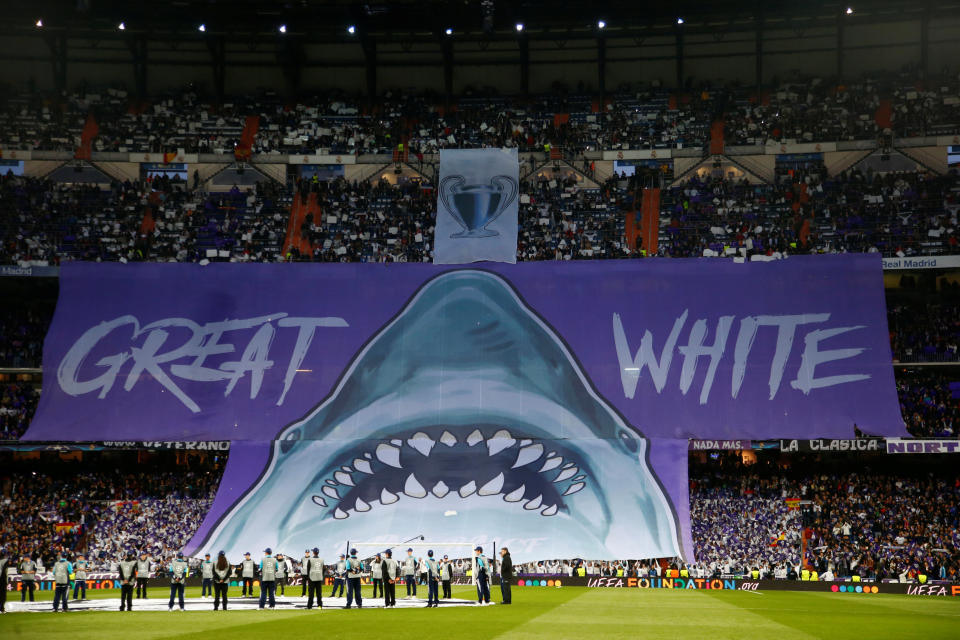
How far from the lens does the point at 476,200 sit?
5806cm

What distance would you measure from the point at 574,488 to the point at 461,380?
26.8 feet

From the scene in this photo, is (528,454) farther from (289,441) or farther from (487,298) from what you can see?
(289,441)

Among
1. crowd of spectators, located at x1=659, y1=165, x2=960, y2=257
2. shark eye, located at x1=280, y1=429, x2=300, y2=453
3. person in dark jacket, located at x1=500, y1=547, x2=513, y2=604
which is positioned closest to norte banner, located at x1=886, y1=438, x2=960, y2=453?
crowd of spectators, located at x1=659, y1=165, x2=960, y2=257

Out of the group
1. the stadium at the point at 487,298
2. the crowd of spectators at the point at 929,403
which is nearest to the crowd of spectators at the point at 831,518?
the stadium at the point at 487,298

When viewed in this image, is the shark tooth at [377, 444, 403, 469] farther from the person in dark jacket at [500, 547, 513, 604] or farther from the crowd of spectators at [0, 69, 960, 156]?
the crowd of spectators at [0, 69, 960, 156]

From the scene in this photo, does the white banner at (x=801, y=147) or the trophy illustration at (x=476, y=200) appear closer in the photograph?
the trophy illustration at (x=476, y=200)

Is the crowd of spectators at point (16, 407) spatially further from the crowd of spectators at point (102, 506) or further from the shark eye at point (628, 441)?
the shark eye at point (628, 441)

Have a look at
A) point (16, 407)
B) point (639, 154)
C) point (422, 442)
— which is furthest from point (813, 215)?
point (16, 407)

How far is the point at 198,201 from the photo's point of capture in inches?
2408

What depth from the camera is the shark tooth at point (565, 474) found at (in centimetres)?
4759

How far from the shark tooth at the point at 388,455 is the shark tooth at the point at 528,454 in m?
5.56

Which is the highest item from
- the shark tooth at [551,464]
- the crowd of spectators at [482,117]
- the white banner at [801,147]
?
the crowd of spectators at [482,117]

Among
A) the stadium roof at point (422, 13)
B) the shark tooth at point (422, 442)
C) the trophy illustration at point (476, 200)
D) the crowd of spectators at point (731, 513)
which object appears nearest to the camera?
the crowd of spectators at point (731, 513)

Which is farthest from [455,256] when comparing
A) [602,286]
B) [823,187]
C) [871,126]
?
[871,126]
